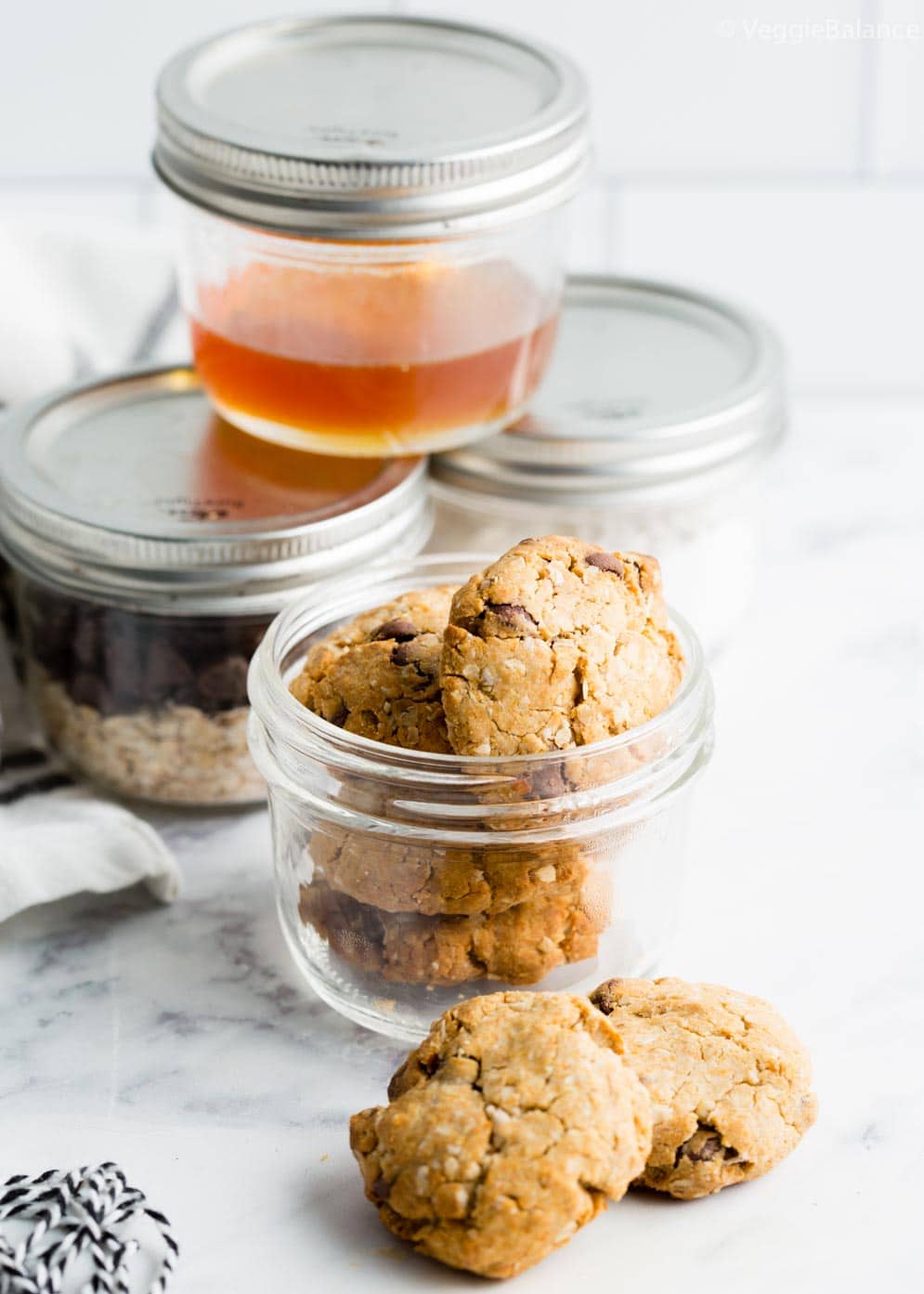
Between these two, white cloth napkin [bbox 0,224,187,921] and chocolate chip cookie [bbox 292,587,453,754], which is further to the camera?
white cloth napkin [bbox 0,224,187,921]

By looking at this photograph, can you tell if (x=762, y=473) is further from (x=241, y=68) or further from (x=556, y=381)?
(x=241, y=68)

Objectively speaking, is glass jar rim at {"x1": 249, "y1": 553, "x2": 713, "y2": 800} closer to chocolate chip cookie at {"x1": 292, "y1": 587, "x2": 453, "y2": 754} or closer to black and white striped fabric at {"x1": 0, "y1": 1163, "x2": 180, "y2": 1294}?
chocolate chip cookie at {"x1": 292, "y1": 587, "x2": 453, "y2": 754}

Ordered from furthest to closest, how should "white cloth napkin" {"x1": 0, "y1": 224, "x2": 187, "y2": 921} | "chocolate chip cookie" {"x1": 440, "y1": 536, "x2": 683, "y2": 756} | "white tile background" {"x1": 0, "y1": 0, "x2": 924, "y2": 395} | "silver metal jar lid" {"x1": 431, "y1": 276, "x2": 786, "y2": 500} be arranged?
1. "white tile background" {"x1": 0, "y1": 0, "x2": 924, "y2": 395}
2. "silver metal jar lid" {"x1": 431, "y1": 276, "x2": 786, "y2": 500}
3. "white cloth napkin" {"x1": 0, "y1": 224, "x2": 187, "y2": 921}
4. "chocolate chip cookie" {"x1": 440, "y1": 536, "x2": 683, "y2": 756}

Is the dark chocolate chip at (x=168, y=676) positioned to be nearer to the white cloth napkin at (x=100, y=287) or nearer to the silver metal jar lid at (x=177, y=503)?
the silver metal jar lid at (x=177, y=503)

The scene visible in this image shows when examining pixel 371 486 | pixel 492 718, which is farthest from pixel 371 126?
pixel 492 718

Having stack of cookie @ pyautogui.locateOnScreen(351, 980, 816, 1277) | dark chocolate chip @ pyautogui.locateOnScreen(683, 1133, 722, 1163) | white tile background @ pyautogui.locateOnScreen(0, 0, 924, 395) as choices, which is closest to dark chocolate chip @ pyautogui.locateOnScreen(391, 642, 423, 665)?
stack of cookie @ pyautogui.locateOnScreen(351, 980, 816, 1277)

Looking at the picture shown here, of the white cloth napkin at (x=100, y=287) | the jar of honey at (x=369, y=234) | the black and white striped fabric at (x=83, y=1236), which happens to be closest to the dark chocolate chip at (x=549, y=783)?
the black and white striped fabric at (x=83, y=1236)
